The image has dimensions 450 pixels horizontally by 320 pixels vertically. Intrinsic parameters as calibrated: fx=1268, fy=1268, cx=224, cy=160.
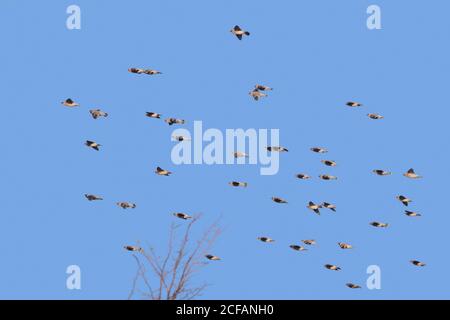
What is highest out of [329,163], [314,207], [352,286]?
[329,163]

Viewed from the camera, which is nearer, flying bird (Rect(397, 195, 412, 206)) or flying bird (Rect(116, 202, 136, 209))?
flying bird (Rect(116, 202, 136, 209))

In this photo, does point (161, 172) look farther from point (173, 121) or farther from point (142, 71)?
point (142, 71)

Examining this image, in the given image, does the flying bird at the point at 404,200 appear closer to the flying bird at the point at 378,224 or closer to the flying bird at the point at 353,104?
the flying bird at the point at 378,224

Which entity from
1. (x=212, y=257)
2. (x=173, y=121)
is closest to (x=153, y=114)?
(x=173, y=121)

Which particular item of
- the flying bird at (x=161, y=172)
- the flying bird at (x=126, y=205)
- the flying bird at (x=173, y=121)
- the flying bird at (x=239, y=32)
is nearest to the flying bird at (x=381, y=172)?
the flying bird at (x=239, y=32)

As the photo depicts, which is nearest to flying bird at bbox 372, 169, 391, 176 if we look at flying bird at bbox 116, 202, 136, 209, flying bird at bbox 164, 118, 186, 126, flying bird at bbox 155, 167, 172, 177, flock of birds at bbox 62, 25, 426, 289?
flock of birds at bbox 62, 25, 426, 289

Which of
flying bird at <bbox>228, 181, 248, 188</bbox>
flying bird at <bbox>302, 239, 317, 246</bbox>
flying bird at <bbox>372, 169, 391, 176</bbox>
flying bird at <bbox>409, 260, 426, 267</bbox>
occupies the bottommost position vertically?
flying bird at <bbox>409, 260, 426, 267</bbox>

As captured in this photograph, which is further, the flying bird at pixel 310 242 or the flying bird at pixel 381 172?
the flying bird at pixel 381 172

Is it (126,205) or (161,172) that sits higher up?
(161,172)

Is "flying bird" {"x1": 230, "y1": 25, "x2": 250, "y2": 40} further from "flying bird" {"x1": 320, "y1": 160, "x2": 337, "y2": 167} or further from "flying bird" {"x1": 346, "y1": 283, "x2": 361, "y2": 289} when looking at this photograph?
"flying bird" {"x1": 346, "y1": 283, "x2": 361, "y2": 289}

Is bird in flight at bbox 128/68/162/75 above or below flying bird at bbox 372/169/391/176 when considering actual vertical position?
above
